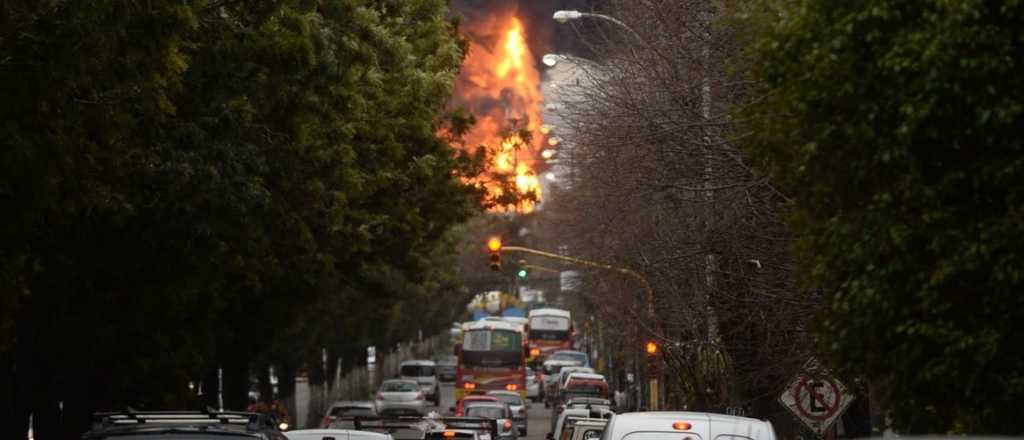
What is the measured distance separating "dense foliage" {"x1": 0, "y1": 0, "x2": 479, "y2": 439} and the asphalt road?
1614 centimetres

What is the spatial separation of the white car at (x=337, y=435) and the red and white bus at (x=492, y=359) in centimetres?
4855

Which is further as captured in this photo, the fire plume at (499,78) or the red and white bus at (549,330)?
the red and white bus at (549,330)

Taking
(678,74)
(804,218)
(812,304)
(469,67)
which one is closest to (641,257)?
(678,74)

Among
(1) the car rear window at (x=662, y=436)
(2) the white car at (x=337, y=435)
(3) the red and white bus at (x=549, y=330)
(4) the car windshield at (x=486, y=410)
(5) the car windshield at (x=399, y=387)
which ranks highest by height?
(3) the red and white bus at (x=549, y=330)

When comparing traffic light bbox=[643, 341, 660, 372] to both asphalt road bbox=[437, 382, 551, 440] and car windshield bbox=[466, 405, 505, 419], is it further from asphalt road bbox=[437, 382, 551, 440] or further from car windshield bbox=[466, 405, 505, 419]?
asphalt road bbox=[437, 382, 551, 440]

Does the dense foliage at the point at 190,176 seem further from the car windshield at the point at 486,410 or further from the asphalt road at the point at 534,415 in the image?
the asphalt road at the point at 534,415

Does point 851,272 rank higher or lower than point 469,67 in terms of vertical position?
lower

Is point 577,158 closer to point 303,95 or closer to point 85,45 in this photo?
point 303,95

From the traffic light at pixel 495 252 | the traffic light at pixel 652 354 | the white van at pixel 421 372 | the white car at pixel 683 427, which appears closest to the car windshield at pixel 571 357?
the white van at pixel 421 372

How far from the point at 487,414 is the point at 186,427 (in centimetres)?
3360

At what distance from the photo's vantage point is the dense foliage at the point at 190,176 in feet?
61.4

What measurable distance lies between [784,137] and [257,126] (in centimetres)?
1248

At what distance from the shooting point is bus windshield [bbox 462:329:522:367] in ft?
224

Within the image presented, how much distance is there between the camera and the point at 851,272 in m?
13.4
